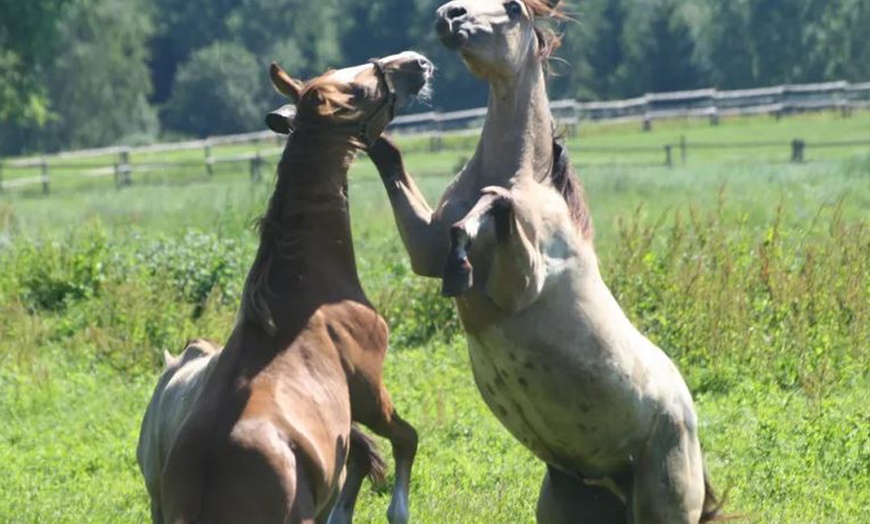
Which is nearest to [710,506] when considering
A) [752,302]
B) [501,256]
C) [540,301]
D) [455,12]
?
[540,301]

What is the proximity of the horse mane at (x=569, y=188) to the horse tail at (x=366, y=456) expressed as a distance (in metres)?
1.17

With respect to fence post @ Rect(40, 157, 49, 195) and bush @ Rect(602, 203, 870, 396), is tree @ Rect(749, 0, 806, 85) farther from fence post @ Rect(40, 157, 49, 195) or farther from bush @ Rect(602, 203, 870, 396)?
bush @ Rect(602, 203, 870, 396)

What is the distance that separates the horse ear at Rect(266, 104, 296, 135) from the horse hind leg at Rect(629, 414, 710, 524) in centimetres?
183

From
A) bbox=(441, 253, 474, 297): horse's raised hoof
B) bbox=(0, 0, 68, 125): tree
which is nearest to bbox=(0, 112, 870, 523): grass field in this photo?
bbox=(441, 253, 474, 297): horse's raised hoof

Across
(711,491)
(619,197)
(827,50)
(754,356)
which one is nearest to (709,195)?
(619,197)

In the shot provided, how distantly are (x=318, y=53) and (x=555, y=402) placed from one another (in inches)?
2896

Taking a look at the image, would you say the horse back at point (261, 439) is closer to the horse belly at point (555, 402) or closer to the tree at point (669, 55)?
the horse belly at point (555, 402)

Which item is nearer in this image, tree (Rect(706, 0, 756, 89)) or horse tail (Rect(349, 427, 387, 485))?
horse tail (Rect(349, 427, 387, 485))

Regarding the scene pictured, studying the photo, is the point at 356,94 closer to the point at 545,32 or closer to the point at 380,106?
the point at 380,106

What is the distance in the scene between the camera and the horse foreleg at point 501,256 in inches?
231

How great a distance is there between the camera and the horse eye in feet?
21.6

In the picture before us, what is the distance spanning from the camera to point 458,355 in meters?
12.1

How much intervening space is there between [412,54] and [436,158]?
36365mm

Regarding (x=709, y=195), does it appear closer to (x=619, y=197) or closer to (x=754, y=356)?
(x=619, y=197)
